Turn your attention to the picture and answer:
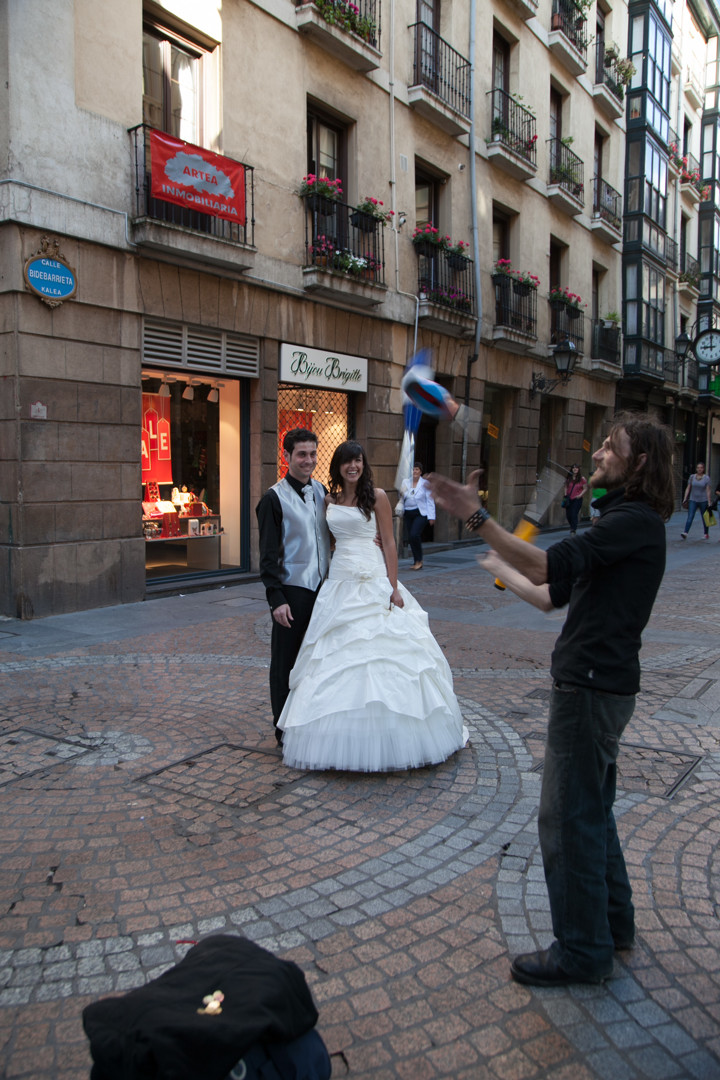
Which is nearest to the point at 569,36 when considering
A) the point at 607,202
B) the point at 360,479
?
the point at 607,202

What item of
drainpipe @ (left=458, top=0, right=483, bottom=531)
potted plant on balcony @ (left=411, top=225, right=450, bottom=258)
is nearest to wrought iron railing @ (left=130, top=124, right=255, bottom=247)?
potted plant on balcony @ (left=411, top=225, right=450, bottom=258)

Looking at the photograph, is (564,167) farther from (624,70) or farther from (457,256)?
(457,256)

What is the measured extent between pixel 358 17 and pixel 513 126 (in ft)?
21.0

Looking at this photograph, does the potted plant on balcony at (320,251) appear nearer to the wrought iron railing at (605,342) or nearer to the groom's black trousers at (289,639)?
the groom's black trousers at (289,639)

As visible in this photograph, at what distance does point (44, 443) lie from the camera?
29.1 feet

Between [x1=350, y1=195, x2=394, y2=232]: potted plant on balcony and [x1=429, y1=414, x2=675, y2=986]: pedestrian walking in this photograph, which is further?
[x1=350, y1=195, x2=394, y2=232]: potted plant on balcony

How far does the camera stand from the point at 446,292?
15.8 metres

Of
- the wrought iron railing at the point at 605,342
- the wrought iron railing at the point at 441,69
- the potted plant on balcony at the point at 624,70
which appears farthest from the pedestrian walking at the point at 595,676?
the potted plant on balcony at the point at 624,70

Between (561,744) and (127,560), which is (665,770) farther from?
(127,560)

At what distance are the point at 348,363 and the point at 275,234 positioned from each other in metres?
2.55

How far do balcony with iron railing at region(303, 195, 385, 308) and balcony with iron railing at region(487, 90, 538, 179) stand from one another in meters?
5.06

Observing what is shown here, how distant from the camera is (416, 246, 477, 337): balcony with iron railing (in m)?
15.2

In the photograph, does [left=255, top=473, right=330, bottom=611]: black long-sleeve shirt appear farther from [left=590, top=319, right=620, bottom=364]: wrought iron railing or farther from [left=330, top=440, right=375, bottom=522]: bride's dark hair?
[left=590, top=319, right=620, bottom=364]: wrought iron railing

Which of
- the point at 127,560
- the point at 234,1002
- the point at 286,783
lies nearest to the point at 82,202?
the point at 127,560
